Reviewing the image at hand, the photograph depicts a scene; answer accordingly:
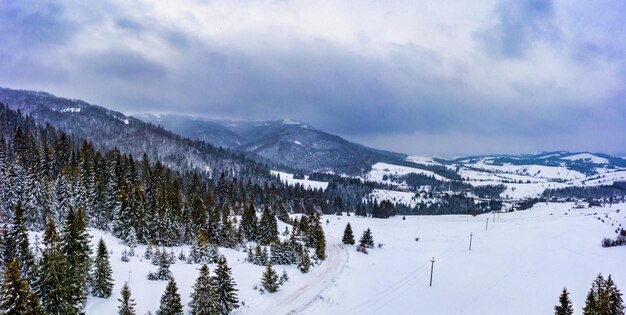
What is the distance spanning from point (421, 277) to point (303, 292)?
76.2ft

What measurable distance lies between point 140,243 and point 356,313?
41129mm

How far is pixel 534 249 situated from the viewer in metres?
83.1

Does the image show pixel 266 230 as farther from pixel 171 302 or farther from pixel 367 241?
pixel 171 302

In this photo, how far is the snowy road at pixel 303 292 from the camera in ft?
141

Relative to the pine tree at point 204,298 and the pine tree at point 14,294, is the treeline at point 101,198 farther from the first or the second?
the pine tree at point 14,294

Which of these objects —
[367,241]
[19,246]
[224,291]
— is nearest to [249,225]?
[367,241]

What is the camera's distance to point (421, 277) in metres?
60.9

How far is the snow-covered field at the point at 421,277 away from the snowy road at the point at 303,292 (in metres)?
0.13

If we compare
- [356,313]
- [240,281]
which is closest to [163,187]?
[240,281]

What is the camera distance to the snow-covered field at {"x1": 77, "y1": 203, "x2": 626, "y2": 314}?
44.9 meters

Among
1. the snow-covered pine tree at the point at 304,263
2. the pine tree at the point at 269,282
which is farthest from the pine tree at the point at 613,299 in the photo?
the snow-covered pine tree at the point at 304,263

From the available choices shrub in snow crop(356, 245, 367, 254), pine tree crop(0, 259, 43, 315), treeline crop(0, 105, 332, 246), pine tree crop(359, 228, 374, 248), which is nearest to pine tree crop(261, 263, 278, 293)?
treeline crop(0, 105, 332, 246)

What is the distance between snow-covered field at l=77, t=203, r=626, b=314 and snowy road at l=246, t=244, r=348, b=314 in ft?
0.42

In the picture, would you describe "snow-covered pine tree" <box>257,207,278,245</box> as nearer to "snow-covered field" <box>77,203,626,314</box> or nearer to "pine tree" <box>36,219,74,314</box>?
"snow-covered field" <box>77,203,626,314</box>
